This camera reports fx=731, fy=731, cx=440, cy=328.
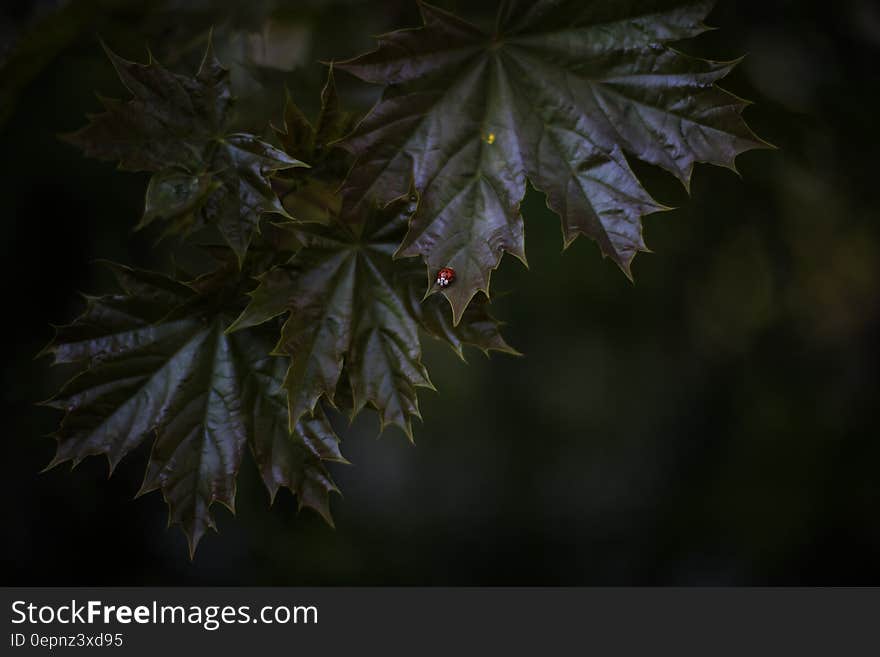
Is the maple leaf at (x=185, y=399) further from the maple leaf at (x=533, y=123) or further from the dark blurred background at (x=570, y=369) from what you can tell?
the dark blurred background at (x=570, y=369)

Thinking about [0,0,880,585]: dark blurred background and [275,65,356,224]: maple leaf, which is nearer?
[275,65,356,224]: maple leaf

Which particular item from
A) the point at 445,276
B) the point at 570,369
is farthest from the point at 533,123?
the point at 570,369

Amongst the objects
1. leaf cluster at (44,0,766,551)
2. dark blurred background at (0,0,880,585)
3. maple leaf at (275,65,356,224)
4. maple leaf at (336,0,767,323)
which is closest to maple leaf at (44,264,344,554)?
leaf cluster at (44,0,766,551)

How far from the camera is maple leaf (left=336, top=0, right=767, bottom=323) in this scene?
0.80 metres

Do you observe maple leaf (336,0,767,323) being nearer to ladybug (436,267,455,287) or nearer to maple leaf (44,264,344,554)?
ladybug (436,267,455,287)

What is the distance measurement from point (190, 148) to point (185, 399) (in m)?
Result: 0.30

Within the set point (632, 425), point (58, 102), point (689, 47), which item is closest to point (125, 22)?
point (58, 102)

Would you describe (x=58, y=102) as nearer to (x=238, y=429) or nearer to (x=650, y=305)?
(x=238, y=429)

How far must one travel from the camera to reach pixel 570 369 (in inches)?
89.4

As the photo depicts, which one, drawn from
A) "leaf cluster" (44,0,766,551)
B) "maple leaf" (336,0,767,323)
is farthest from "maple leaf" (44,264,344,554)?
"maple leaf" (336,0,767,323)

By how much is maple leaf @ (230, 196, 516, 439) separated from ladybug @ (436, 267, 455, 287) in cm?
8

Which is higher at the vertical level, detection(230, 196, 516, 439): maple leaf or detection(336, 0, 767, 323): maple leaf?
detection(336, 0, 767, 323): maple leaf

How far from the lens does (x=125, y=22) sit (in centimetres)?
113

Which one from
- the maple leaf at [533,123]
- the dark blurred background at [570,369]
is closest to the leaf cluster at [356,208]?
the maple leaf at [533,123]
